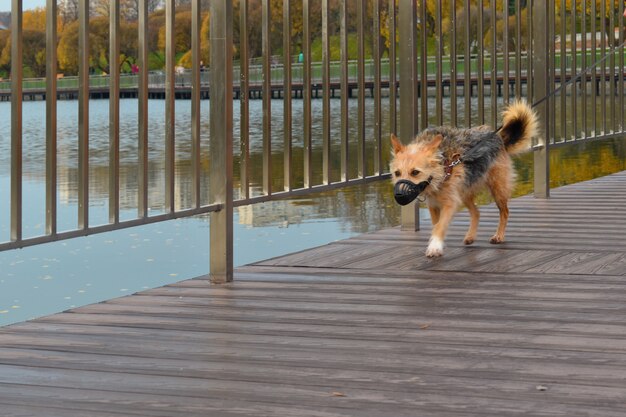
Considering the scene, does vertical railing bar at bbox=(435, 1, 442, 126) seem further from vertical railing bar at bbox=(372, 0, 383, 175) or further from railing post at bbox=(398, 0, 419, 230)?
vertical railing bar at bbox=(372, 0, 383, 175)

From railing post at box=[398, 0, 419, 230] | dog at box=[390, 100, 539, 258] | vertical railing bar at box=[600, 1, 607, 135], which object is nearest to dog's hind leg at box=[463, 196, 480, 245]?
dog at box=[390, 100, 539, 258]

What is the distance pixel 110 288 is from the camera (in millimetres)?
10602

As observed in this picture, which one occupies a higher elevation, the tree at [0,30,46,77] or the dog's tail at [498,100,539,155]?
the tree at [0,30,46,77]

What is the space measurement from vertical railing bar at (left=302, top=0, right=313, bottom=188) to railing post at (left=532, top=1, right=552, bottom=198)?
3.65 meters

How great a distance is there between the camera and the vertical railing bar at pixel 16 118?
478 cm

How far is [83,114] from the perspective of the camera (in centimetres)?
523

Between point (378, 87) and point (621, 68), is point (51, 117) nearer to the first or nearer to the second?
point (378, 87)

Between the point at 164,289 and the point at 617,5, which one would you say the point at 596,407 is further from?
the point at 617,5

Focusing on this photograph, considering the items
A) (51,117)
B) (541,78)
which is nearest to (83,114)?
(51,117)

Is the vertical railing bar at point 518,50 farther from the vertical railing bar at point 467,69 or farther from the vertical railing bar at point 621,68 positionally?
the vertical railing bar at point 621,68

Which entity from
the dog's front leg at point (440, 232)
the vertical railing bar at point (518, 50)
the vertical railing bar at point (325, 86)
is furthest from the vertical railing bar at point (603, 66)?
the dog's front leg at point (440, 232)

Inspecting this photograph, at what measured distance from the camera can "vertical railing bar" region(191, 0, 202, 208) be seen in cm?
603

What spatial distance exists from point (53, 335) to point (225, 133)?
1.63 m

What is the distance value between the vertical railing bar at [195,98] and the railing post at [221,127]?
8cm
